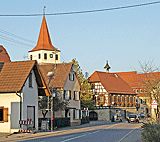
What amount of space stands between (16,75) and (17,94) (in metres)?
2.31

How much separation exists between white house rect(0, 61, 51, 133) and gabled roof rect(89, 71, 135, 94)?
46.5m

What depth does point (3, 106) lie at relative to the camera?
30578mm

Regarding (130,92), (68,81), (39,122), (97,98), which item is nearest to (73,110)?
(68,81)

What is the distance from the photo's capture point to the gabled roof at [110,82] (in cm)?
7993

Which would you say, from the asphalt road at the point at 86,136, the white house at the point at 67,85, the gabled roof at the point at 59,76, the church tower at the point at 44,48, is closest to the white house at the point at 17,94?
the asphalt road at the point at 86,136

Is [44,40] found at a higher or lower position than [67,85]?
higher

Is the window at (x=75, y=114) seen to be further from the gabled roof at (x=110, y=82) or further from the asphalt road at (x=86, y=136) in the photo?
the gabled roof at (x=110, y=82)

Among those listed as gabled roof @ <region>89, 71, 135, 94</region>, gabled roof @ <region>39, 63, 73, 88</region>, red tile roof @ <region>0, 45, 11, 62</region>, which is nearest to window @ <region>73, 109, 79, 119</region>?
gabled roof @ <region>39, 63, 73, 88</region>

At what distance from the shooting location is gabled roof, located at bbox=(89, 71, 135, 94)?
3147 inches

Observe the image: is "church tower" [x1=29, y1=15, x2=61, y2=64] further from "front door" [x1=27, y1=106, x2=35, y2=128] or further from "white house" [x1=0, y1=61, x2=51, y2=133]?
"front door" [x1=27, y1=106, x2=35, y2=128]

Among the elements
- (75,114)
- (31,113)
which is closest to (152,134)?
(31,113)

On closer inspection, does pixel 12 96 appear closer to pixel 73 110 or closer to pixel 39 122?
pixel 39 122

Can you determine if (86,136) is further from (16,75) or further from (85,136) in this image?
(16,75)

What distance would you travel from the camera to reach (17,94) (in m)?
30.1
